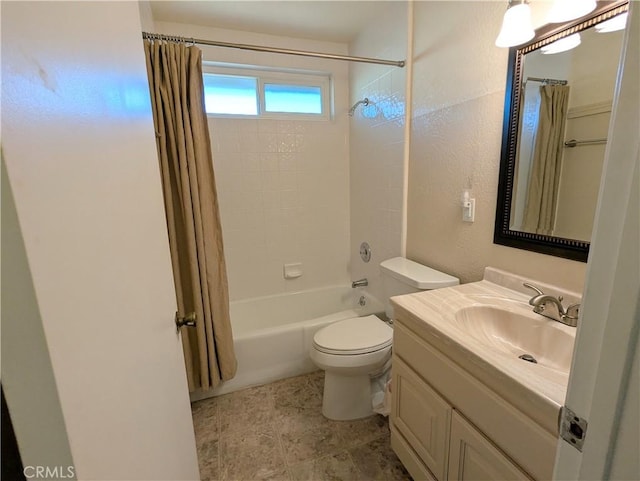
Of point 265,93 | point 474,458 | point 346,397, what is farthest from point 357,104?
point 474,458

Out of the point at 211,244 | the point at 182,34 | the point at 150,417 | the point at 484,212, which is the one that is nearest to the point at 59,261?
the point at 150,417

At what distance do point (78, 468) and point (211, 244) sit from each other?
1379 millimetres

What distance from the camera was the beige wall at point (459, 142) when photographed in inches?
48.2

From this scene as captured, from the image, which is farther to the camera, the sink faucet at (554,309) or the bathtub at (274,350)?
the bathtub at (274,350)

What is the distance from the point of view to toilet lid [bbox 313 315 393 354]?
154 centimetres

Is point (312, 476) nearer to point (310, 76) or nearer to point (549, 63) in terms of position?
point (549, 63)

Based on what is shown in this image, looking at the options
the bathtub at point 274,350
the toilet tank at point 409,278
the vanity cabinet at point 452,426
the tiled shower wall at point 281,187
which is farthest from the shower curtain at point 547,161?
the tiled shower wall at point 281,187

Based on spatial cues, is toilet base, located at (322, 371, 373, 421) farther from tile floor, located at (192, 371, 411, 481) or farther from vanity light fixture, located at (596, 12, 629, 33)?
vanity light fixture, located at (596, 12, 629, 33)

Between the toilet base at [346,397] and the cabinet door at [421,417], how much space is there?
1.15 ft

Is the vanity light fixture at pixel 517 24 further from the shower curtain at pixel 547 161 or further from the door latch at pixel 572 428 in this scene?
the door latch at pixel 572 428

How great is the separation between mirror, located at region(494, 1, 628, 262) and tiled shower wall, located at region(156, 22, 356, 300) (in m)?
1.56

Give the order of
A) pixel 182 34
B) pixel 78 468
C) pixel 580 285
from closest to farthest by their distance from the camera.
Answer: pixel 78 468 → pixel 580 285 → pixel 182 34

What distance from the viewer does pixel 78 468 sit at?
1.08 feet

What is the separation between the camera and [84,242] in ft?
1.30
